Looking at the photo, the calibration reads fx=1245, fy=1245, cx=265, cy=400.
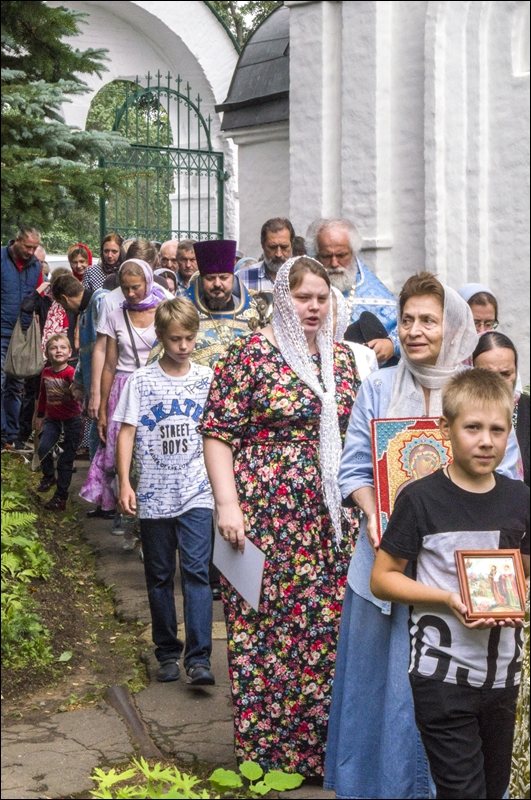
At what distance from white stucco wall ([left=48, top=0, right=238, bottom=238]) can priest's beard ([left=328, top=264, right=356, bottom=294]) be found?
8080mm

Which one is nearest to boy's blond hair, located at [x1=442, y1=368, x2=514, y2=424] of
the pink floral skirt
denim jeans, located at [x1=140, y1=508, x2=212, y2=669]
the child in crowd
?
denim jeans, located at [x1=140, y1=508, x2=212, y2=669]

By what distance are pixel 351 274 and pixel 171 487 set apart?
1.55 m

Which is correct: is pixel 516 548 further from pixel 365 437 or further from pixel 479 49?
pixel 479 49

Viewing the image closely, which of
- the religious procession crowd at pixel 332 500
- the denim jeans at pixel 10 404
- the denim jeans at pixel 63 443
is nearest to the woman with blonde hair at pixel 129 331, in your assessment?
the religious procession crowd at pixel 332 500

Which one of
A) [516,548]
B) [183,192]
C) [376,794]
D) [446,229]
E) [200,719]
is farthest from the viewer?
[183,192]

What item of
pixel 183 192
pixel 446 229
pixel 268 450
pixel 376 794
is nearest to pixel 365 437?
pixel 268 450

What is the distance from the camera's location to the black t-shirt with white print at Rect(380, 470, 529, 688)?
3277mm

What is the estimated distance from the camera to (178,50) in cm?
1552

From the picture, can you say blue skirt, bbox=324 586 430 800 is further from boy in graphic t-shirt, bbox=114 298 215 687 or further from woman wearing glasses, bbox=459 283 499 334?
woman wearing glasses, bbox=459 283 499 334

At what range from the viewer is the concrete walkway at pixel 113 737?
416 cm

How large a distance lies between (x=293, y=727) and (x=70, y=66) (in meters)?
2.92

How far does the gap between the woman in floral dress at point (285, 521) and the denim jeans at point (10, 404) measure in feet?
21.9

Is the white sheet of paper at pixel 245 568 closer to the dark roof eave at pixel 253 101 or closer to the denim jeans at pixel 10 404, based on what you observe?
the denim jeans at pixel 10 404

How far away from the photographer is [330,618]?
457 centimetres
